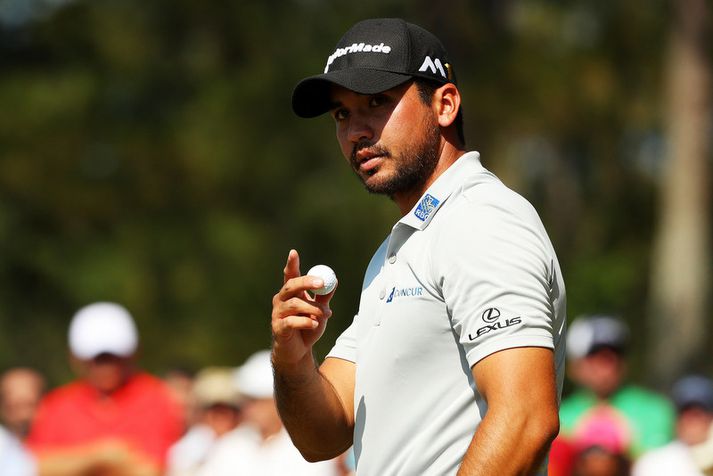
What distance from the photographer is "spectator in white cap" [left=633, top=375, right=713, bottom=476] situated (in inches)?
250

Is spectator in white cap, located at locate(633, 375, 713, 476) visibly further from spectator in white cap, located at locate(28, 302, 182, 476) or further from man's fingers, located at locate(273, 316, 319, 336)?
man's fingers, located at locate(273, 316, 319, 336)

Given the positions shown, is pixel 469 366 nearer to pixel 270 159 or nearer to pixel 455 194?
pixel 455 194

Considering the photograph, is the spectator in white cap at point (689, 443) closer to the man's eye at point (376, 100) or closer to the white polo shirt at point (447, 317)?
the white polo shirt at point (447, 317)

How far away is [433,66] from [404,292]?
0.62 metres

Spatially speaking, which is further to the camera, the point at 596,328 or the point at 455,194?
the point at 596,328

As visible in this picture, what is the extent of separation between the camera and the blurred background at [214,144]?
65.5ft

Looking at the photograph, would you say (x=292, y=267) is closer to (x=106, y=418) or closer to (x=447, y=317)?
(x=447, y=317)

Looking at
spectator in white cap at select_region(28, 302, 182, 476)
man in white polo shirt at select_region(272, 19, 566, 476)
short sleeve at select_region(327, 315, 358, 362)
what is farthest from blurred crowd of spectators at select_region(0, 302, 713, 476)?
man in white polo shirt at select_region(272, 19, 566, 476)

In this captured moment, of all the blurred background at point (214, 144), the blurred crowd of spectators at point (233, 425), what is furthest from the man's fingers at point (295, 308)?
the blurred background at point (214, 144)

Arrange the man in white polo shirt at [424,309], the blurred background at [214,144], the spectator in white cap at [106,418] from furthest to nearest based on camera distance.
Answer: the blurred background at [214,144] < the spectator in white cap at [106,418] < the man in white polo shirt at [424,309]

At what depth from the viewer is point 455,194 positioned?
3285 mm

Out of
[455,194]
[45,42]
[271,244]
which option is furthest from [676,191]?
[455,194]

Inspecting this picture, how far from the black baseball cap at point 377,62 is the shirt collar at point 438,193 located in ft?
0.78

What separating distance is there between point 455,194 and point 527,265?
14.5 inches
